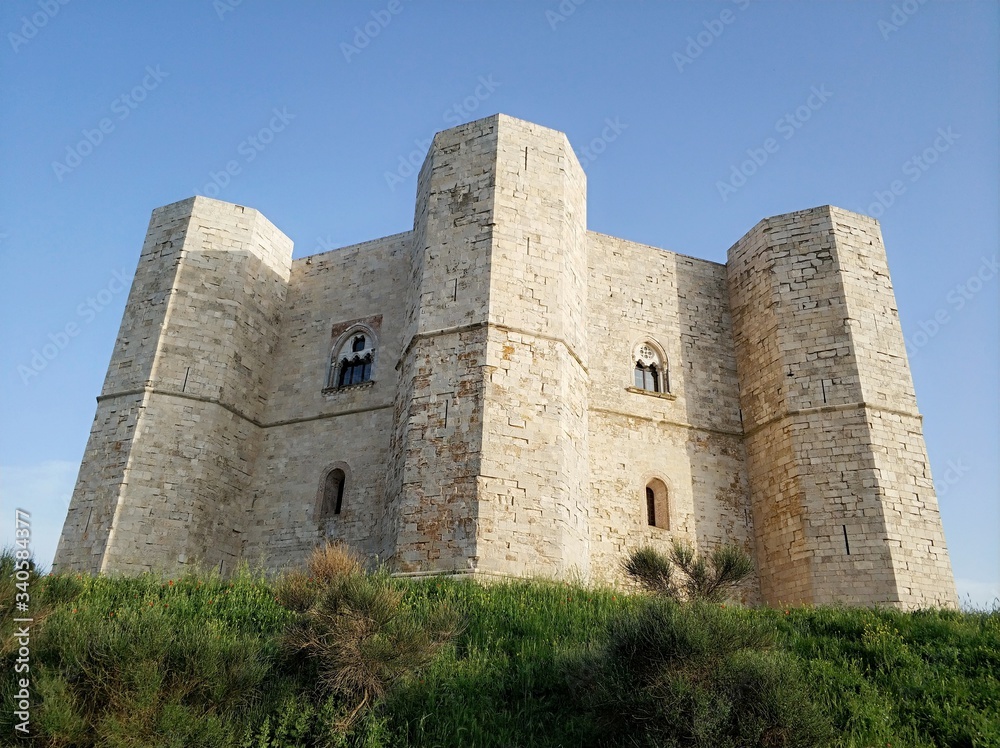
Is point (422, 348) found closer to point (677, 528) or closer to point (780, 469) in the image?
point (677, 528)

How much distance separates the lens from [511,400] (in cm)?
1139

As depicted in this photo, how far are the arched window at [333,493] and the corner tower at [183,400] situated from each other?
148 cm

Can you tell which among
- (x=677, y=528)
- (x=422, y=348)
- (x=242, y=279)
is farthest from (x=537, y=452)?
(x=242, y=279)

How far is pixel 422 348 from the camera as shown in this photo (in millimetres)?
12078

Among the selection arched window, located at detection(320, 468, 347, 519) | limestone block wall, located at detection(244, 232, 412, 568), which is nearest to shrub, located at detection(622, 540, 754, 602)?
limestone block wall, located at detection(244, 232, 412, 568)

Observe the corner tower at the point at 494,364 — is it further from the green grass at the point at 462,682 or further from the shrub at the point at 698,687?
the shrub at the point at 698,687

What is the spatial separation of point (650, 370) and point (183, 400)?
7.89 m

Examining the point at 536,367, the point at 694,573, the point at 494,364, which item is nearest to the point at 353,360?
the point at 494,364

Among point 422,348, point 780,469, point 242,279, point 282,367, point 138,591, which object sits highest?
point 242,279

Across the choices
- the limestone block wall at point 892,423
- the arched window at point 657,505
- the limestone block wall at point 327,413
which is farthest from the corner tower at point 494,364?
the limestone block wall at point 892,423

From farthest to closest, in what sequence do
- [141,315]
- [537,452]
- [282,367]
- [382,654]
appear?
[282,367], [141,315], [537,452], [382,654]

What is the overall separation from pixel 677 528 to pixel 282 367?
760 cm

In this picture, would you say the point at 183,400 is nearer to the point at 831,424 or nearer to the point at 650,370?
the point at 650,370

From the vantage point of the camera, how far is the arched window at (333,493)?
44.7 ft
